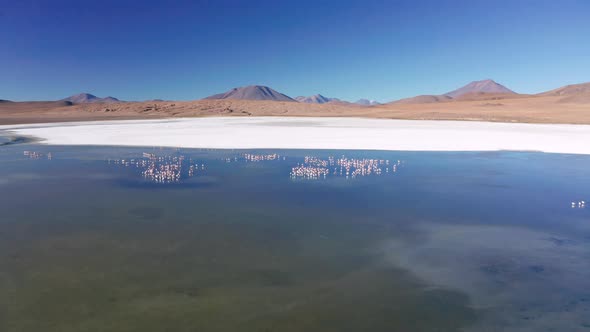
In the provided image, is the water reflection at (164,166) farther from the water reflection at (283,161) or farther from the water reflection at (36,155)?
the water reflection at (36,155)

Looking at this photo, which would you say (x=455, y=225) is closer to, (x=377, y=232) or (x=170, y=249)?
(x=377, y=232)

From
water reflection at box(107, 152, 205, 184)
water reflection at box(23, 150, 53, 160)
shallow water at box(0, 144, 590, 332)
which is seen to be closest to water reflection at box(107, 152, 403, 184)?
water reflection at box(107, 152, 205, 184)

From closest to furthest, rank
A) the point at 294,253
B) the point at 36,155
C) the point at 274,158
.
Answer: the point at 294,253
the point at 274,158
the point at 36,155

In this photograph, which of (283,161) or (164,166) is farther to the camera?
(283,161)

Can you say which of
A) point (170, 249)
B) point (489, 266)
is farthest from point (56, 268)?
point (489, 266)

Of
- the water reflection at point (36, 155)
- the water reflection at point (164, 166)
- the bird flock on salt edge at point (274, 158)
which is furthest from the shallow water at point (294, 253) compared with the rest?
the water reflection at point (36, 155)

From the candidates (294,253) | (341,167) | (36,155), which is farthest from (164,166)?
(294,253)

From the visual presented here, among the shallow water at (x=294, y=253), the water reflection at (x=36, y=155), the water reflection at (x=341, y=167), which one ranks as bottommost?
the shallow water at (x=294, y=253)

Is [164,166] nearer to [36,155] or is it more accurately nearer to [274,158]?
[274,158]
